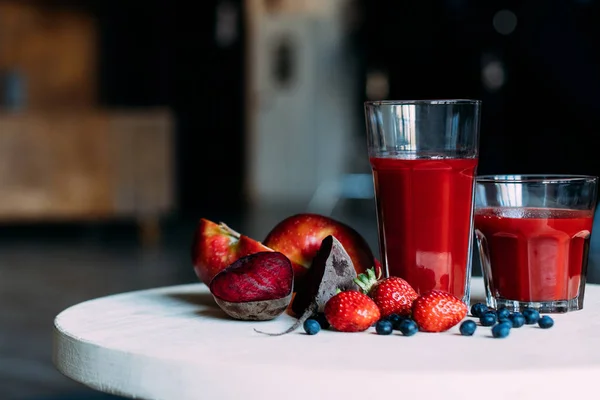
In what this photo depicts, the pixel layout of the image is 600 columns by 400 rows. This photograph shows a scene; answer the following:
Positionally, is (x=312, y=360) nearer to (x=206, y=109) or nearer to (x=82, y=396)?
(x=82, y=396)

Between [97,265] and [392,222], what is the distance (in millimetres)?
3442

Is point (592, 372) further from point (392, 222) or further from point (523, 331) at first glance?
point (392, 222)

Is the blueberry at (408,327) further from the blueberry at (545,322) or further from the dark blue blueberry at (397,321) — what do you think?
the blueberry at (545,322)

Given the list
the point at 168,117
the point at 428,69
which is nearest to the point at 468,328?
the point at 168,117

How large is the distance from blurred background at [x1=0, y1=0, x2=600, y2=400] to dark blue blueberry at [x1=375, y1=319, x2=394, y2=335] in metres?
1.83

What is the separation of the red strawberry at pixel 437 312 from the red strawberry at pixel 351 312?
0.04 m

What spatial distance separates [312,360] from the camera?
2.43 ft

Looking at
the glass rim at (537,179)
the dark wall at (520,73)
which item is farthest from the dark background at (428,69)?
the glass rim at (537,179)

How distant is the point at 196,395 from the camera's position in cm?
71

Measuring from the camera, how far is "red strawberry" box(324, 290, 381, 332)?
2.84 feet

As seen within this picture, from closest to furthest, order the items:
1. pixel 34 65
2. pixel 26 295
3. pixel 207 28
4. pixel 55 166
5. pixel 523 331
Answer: pixel 523 331 → pixel 26 295 → pixel 55 166 → pixel 34 65 → pixel 207 28

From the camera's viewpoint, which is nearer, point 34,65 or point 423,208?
point 423,208

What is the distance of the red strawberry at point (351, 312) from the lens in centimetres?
87

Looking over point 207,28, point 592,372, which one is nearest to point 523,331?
point 592,372
